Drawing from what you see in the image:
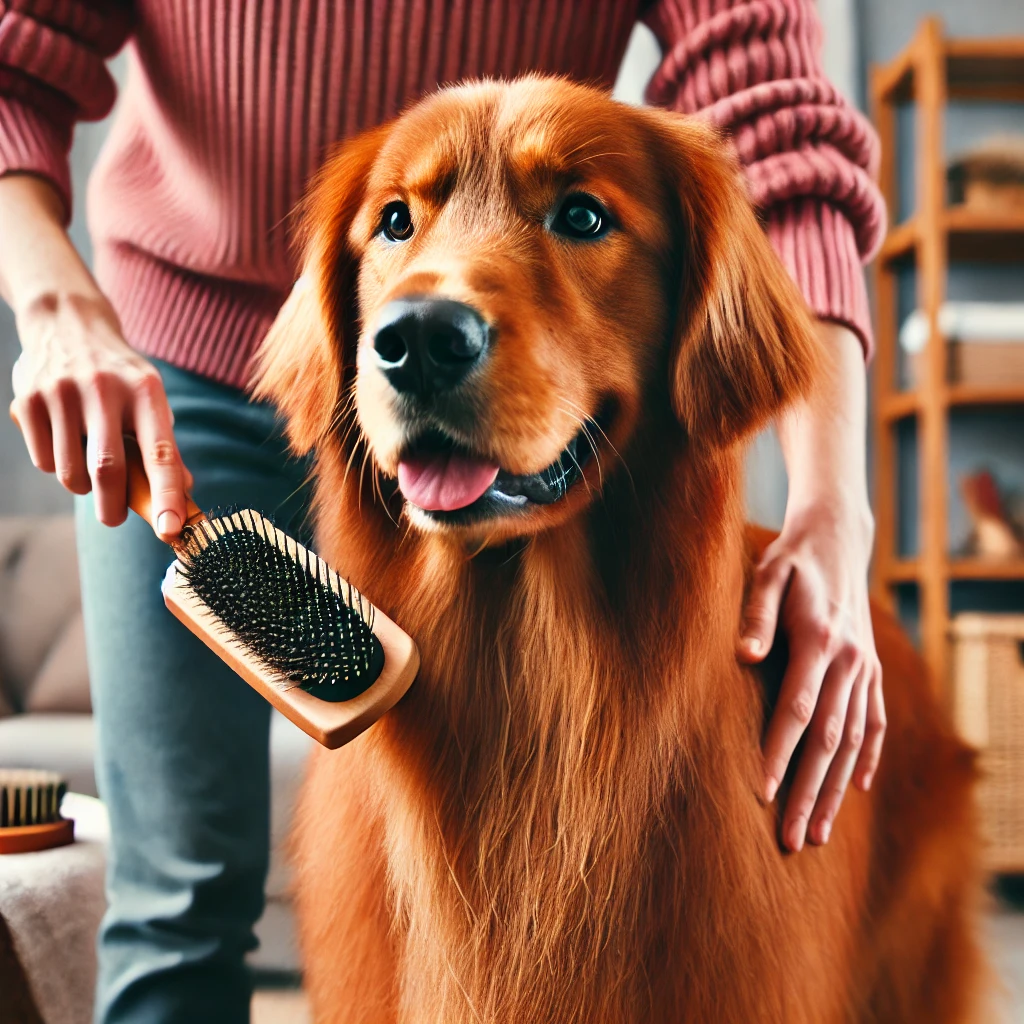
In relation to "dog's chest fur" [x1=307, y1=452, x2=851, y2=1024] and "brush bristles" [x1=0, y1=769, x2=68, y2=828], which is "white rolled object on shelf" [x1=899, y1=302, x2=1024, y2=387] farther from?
"brush bristles" [x1=0, y1=769, x2=68, y2=828]

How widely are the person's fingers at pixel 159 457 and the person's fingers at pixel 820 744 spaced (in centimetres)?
53

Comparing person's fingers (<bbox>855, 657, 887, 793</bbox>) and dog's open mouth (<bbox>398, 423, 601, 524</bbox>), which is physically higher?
dog's open mouth (<bbox>398, 423, 601, 524</bbox>)

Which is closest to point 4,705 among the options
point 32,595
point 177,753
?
point 32,595

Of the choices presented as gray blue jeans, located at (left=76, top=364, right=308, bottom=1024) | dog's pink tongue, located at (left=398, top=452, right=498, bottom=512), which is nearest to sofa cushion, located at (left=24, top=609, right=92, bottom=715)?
gray blue jeans, located at (left=76, top=364, right=308, bottom=1024)

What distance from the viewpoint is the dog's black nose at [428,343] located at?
68cm

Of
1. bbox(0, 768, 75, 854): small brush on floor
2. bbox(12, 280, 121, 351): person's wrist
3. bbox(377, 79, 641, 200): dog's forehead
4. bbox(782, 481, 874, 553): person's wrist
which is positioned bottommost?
bbox(0, 768, 75, 854): small brush on floor

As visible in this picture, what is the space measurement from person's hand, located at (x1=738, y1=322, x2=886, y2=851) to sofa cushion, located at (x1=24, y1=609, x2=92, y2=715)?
87.0 inches

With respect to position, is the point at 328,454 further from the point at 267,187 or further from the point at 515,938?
the point at 515,938

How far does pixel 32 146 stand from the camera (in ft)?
2.98

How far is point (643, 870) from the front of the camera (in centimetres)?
80

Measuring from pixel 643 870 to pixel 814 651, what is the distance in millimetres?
220

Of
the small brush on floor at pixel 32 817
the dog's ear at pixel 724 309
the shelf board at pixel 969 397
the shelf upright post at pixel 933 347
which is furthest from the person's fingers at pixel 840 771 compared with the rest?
the shelf board at pixel 969 397

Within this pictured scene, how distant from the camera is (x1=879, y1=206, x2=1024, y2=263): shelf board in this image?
271cm

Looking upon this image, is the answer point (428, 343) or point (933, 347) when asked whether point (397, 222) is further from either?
point (933, 347)
